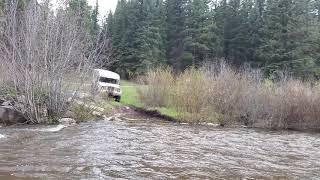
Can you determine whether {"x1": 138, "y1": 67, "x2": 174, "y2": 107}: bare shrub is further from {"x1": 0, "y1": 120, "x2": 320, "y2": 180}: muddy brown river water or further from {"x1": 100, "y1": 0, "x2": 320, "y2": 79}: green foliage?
{"x1": 100, "y1": 0, "x2": 320, "y2": 79}: green foliage

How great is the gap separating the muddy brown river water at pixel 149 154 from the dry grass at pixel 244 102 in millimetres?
5230

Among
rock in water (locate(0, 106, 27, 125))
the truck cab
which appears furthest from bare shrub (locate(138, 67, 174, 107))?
rock in water (locate(0, 106, 27, 125))

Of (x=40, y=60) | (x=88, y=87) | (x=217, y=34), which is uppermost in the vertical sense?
(x=217, y=34)

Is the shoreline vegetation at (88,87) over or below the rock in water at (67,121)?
over

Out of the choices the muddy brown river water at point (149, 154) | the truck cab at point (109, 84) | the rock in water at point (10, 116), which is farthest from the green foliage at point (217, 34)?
the rock in water at point (10, 116)

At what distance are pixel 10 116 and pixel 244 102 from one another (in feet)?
42.7

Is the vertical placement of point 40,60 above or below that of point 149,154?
above

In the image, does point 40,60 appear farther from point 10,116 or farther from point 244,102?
point 244,102

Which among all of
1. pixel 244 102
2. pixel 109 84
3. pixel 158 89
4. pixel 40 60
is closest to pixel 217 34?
pixel 109 84

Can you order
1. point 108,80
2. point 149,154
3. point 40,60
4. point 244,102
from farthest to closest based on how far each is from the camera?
point 108,80, point 244,102, point 40,60, point 149,154

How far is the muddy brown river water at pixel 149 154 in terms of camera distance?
10.4 metres

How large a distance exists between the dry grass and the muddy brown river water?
5.23 metres

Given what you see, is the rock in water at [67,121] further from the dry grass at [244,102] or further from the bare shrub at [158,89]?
the bare shrub at [158,89]

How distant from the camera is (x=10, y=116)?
20.0 m
